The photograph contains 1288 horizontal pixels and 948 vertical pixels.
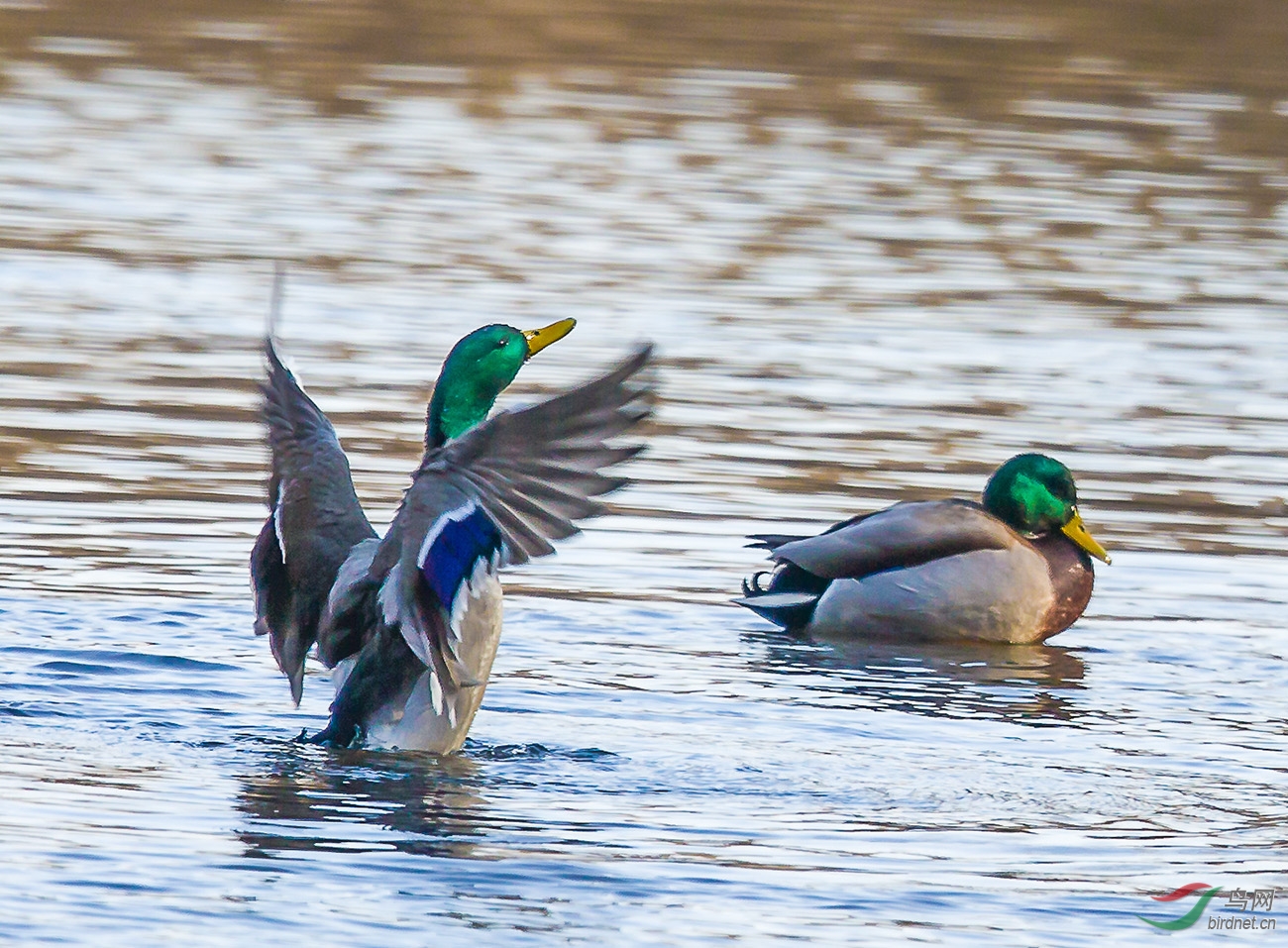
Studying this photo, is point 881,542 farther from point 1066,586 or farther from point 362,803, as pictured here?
point 362,803

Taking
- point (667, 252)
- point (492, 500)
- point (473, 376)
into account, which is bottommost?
point (667, 252)

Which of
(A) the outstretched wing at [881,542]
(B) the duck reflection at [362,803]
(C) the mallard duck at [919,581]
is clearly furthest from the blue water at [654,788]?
(A) the outstretched wing at [881,542]

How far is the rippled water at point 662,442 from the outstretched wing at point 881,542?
0.95 ft

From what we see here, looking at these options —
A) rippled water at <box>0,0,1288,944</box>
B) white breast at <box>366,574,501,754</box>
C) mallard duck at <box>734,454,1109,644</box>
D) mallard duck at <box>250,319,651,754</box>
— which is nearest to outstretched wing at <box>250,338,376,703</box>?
mallard duck at <box>250,319,651,754</box>

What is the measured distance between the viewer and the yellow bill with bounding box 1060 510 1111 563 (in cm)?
972

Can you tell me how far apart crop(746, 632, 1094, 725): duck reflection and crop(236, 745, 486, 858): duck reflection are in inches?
60.9

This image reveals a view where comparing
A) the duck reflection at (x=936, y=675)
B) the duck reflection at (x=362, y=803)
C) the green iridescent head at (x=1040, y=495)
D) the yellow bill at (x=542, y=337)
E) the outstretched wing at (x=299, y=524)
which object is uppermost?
the yellow bill at (x=542, y=337)

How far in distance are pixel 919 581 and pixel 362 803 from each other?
3.13 metres

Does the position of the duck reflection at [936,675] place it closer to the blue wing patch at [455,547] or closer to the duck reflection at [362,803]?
the duck reflection at [362,803]

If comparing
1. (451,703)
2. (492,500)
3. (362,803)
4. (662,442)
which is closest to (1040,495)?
(662,442)

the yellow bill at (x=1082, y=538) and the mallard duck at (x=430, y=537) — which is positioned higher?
the mallard duck at (x=430, y=537)

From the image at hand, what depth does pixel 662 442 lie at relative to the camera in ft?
38.0

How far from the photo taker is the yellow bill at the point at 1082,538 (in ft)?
31.9

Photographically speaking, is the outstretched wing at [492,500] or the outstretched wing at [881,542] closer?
the outstretched wing at [492,500]
